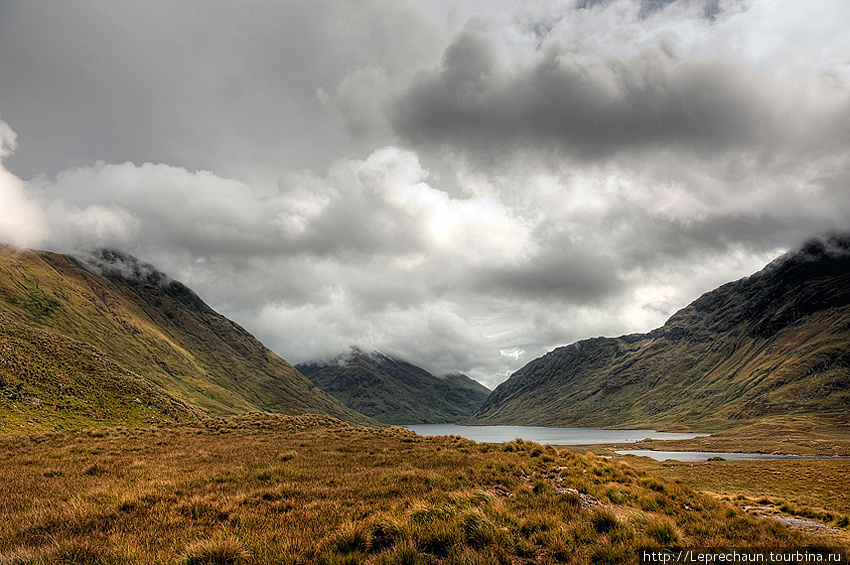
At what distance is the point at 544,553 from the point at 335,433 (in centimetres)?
2377

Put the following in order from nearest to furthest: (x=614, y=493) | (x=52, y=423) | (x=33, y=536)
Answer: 1. (x=33, y=536)
2. (x=614, y=493)
3. (x=52, y=423)

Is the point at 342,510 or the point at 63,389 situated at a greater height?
the point at 342,510

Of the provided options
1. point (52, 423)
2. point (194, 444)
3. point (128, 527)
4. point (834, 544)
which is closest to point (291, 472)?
point (128, 527)

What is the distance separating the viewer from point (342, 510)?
31.0 feet

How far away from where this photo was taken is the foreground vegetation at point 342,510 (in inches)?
Answer: 271

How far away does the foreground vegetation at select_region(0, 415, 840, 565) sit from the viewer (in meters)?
6.89

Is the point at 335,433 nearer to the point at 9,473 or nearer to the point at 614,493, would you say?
the point at 9,473

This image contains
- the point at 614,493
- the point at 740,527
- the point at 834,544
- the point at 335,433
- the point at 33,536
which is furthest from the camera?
the point at 335,433

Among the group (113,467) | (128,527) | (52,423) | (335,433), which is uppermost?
(128,527)

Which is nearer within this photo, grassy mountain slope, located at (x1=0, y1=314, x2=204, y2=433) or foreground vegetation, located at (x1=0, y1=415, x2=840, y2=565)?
foreground vegetation, located at (x1=0, y1=415, x2=840, y2=565)

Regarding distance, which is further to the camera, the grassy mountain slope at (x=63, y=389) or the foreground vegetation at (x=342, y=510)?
the grassy mountain slope at (x=63, y=389)

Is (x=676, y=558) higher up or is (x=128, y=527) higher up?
(x=128, y=527)

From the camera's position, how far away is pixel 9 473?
12961 millimetres

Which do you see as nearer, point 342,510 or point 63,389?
point 342,510
